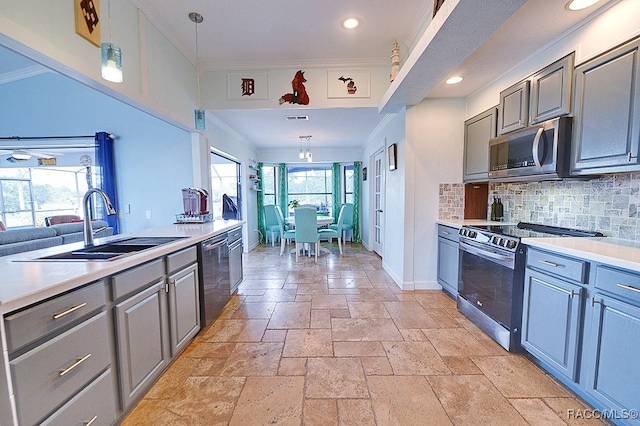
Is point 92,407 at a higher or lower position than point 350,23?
lower

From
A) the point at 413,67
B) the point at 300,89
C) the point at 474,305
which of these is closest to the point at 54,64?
the point at 300,89

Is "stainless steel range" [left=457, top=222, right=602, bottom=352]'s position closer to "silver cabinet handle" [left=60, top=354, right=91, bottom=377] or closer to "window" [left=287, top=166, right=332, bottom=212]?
"silver cabinet handle" [left=60, top=354, right=91, bottom=377]

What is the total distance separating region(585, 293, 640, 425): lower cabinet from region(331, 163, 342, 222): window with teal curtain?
5457 millimetres

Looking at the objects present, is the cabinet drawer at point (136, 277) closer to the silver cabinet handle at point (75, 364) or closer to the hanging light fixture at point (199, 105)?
the silver cabinet handle at point (75, 364)

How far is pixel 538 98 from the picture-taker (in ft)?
6.87

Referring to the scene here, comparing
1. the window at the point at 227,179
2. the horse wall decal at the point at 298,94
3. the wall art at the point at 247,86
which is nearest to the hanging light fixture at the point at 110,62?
the wall art at the point at 247,86

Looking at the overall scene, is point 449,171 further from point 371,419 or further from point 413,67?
point 371,419

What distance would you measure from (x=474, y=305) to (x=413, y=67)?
2221mm

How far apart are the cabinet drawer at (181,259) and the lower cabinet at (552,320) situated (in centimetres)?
254

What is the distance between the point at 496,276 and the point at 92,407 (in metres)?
2.69

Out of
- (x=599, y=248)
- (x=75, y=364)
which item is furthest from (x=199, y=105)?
(x=599, y=248)

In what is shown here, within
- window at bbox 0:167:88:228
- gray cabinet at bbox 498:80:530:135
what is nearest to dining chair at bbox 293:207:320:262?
gray cabinet at bbox 498:80:530:135

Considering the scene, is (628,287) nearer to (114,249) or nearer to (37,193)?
(114,249)

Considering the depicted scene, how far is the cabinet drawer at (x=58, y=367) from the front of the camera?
0.90m
